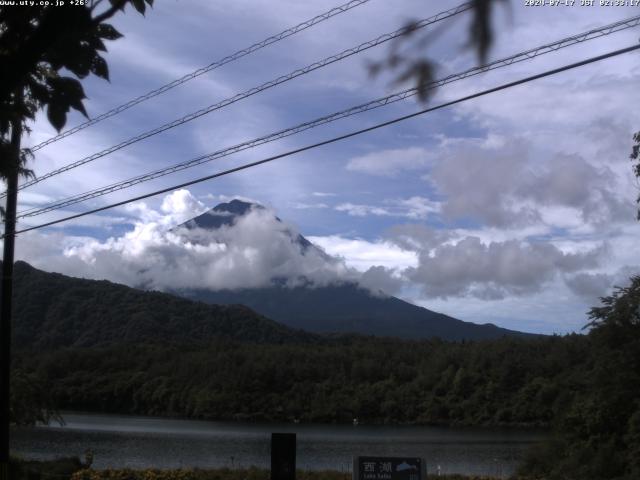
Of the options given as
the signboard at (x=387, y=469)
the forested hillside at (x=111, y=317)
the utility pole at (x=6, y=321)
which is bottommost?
the signboard at (x=387, y=469)

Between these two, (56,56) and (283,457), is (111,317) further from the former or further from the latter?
(56,56)

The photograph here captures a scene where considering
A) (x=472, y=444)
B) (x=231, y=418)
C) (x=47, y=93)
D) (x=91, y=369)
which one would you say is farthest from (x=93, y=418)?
(x=47, y=93)

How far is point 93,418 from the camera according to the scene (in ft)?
248

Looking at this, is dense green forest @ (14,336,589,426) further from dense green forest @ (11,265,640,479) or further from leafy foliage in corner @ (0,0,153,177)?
leafy foliage in corner @ (0,0,153,177)

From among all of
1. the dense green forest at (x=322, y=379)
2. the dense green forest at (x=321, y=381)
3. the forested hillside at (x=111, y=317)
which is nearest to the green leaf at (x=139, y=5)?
the dense green forest at (x=322, y=379)

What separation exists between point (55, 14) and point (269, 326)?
161 metres

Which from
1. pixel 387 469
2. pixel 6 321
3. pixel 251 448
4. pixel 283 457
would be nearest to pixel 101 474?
pixel 6 321

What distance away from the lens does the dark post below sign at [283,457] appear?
44.4 ft

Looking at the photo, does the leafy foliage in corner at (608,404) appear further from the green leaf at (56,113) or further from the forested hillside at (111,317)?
the forested hillside at (111,317)

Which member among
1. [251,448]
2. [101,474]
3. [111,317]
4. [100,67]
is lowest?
[251,448]

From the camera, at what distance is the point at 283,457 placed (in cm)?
1362

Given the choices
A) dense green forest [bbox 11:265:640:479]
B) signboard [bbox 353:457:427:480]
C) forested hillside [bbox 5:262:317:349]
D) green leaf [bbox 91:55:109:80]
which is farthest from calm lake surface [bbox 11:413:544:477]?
forested hillside [bbox 5:262:317:349]

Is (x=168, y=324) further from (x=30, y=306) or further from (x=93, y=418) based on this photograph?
(x=93, y=418)

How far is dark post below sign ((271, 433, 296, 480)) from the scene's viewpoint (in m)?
13.5
